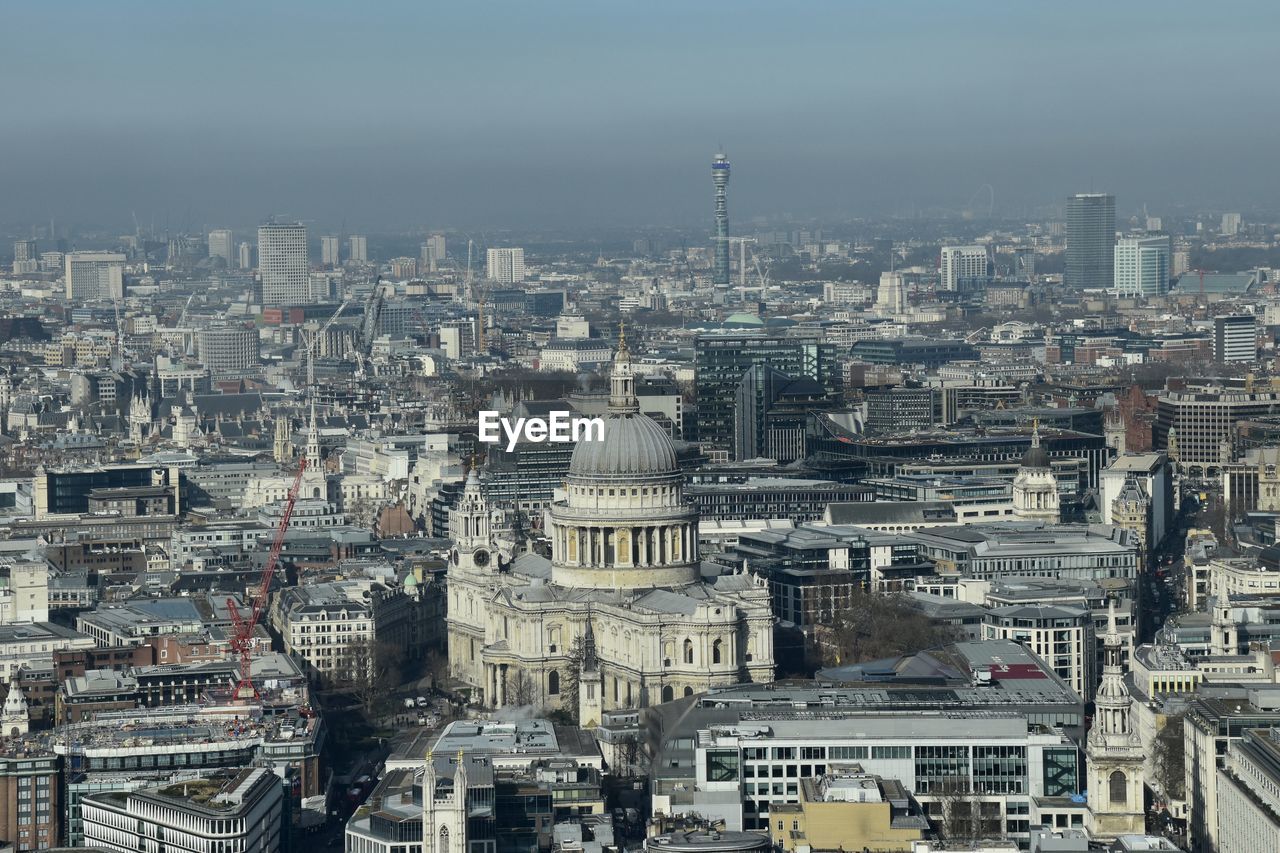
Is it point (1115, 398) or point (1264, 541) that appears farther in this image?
point (1115, 398)

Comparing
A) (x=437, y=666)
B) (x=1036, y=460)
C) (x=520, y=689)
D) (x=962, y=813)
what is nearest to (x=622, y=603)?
(x=520, y=689)

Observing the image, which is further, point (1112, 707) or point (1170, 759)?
point (1170, 759)

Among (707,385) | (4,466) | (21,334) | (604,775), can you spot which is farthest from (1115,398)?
(21,334)

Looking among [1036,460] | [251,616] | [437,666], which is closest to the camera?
[437,666]

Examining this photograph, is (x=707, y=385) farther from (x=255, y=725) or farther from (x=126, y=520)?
(x=255, y=725)

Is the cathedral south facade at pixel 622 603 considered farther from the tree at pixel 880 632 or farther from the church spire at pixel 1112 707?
the church spire at pixel 1112 707

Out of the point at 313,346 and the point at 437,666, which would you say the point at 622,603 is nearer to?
the point at 437,666
